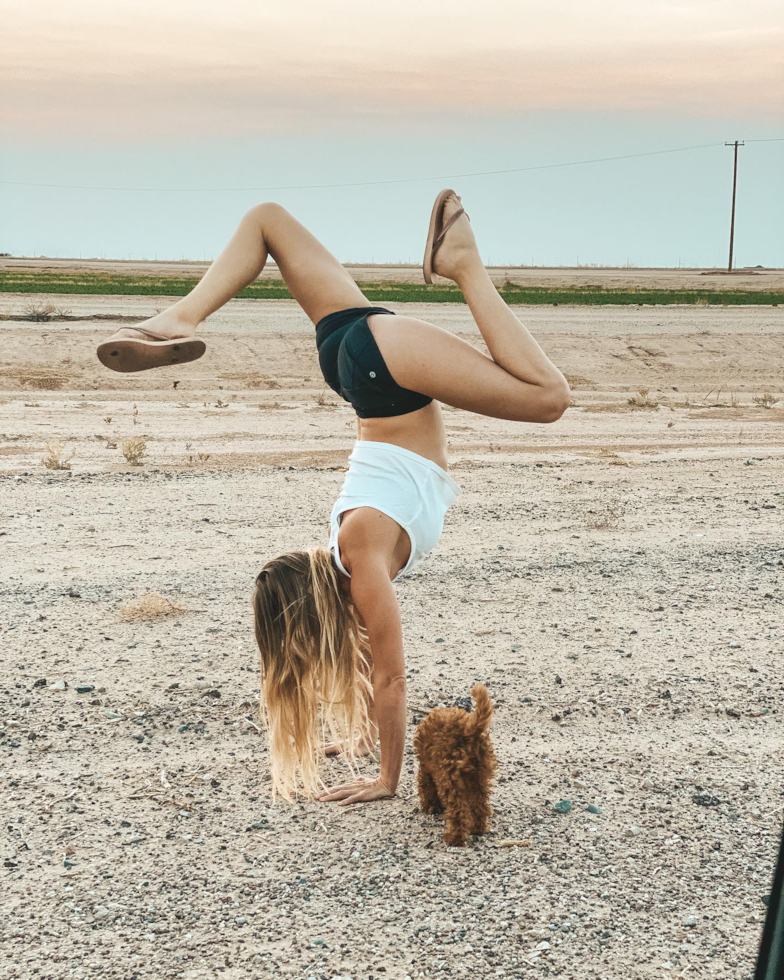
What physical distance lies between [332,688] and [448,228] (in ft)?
5.75

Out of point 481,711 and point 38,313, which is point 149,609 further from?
point 38,313

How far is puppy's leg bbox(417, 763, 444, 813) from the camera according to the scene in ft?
12.8

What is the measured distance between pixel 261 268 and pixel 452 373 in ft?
2.82

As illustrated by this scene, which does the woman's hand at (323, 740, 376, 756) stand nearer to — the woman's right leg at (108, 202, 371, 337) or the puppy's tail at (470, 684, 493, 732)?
the puppy's tail at (470, 684, 493, 732)

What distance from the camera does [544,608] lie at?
21.4ft

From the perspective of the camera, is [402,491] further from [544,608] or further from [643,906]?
[544,608]

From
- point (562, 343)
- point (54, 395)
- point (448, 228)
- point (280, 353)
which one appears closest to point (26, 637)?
point (448, 228)

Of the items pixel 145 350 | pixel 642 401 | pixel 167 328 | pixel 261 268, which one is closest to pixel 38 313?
pixel 642 401

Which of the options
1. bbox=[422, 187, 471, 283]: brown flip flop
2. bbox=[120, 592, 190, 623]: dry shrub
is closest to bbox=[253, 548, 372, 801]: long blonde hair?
bbox=[422, 187, 471, 283]: brown flip flop

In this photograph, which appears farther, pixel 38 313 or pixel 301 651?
pixel 38 313

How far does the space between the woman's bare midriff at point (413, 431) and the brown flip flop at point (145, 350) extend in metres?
0.69

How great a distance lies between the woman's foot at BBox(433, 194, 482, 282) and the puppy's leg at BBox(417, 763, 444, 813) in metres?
1.81

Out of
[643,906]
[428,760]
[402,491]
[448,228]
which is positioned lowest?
[643,906]

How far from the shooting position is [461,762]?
3.68m
